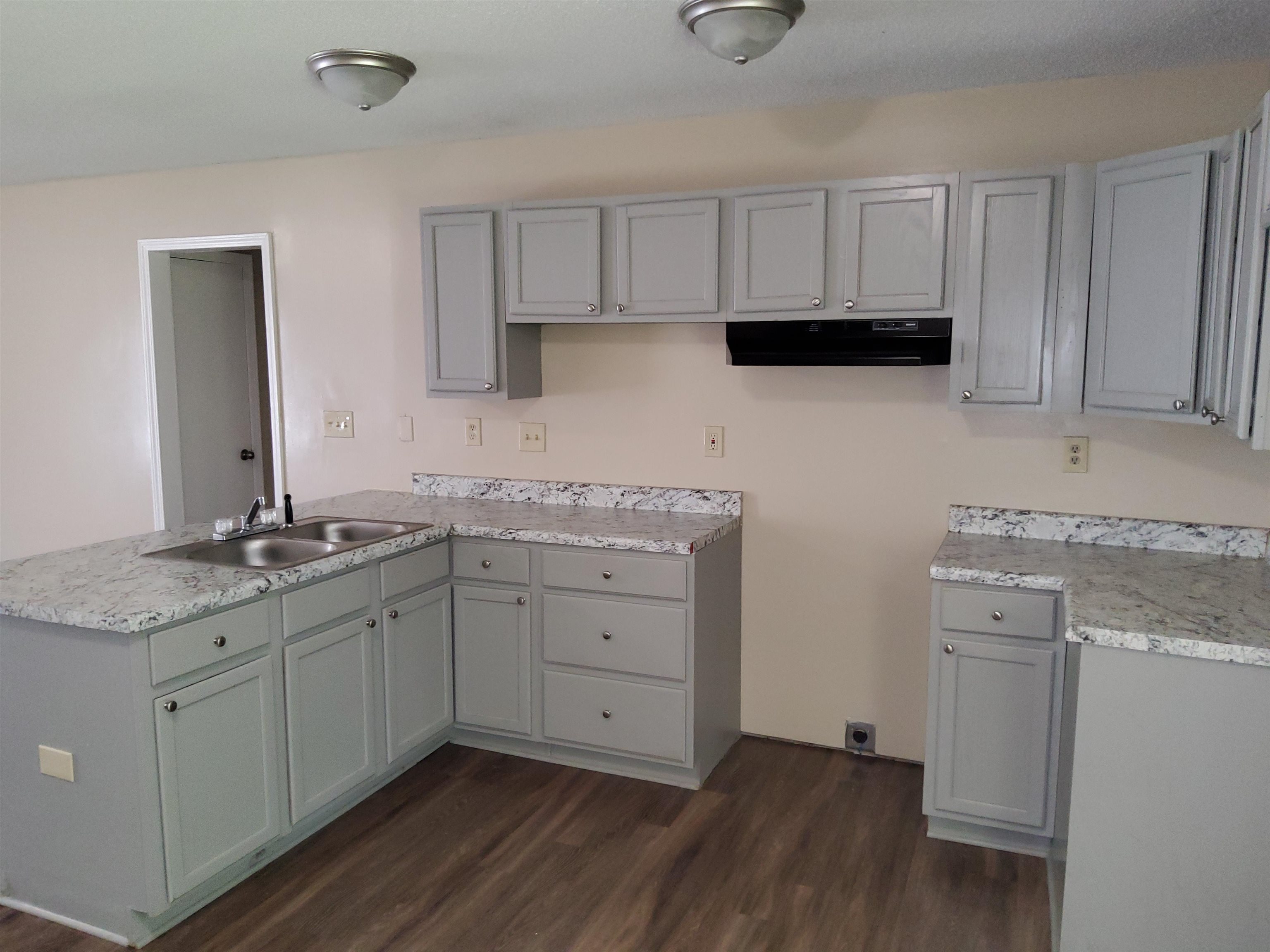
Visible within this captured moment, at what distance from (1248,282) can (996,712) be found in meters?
1.30

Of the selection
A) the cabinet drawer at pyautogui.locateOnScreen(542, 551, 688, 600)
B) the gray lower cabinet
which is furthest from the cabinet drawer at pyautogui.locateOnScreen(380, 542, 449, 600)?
the gray lower cabinet

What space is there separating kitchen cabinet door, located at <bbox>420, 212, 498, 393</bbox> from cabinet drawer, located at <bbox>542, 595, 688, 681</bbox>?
919mm

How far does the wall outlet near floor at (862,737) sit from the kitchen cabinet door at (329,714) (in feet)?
5.56

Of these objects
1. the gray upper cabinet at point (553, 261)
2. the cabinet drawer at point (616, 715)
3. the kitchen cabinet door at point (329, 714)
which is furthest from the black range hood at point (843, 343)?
the kitchen cabinet door at point (329, 714)

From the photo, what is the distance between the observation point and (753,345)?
311cm

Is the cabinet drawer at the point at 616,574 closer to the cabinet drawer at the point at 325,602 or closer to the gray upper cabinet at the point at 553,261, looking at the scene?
the cabinet drawer at the point at 325,602

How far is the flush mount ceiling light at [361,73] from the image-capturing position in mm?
2609

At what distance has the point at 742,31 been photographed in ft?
7.28

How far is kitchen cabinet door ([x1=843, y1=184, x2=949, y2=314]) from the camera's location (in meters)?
2.78

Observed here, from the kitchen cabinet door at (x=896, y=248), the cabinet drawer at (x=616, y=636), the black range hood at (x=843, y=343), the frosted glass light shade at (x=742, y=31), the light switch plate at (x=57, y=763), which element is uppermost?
the frosted glass light shade at (x=742, y=31)

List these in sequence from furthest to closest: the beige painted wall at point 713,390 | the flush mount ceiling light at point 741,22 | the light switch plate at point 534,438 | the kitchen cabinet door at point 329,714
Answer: the light switch plate at point 534,438 → the beige painted wall at point 713,390 → the kitchen cabinet door at point 329,714 → the flush mount ceiling light at point 741,22

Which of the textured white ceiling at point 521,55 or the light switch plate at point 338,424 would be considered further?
the light switch plate at point 338,424

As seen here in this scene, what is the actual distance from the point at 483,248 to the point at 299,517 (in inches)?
47.7

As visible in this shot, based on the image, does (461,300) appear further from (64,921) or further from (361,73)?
(64,921)
